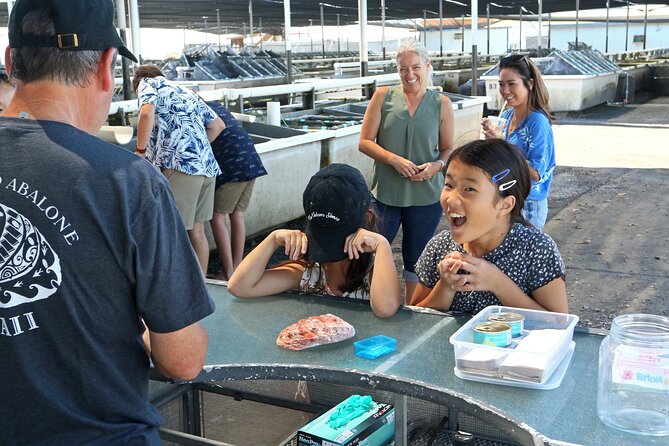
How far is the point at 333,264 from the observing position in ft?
8.90

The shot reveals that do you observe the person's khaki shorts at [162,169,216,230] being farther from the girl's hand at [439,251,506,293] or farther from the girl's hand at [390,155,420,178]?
the girl's hand at [439,251,506,293]

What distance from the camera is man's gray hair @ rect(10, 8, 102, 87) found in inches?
52.6

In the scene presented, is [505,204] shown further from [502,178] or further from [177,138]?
Result: [177,138]

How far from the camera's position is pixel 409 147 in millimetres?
4133

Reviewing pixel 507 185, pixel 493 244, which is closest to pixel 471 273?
pixel 493 244

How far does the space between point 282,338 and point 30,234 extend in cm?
102

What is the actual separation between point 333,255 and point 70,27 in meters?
1.35

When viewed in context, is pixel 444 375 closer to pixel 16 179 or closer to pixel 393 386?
pixel 393 386

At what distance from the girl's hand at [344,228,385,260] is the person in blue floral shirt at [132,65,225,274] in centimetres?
255

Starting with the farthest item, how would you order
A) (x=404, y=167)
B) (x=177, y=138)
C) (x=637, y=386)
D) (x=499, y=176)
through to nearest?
(x=177, y=138), (x=404, y=167), (x=499, y=176), (x=637, y=386)

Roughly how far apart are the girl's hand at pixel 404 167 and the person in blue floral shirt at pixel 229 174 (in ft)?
5.39

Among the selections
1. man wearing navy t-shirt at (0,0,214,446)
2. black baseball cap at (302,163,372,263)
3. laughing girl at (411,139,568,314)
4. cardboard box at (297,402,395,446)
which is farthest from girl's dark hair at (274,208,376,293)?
man wearing navy t-shirt at (0,0,214,446)

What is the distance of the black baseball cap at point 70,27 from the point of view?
1.33 m

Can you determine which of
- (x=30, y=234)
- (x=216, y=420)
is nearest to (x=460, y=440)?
(x=216, y=420)
